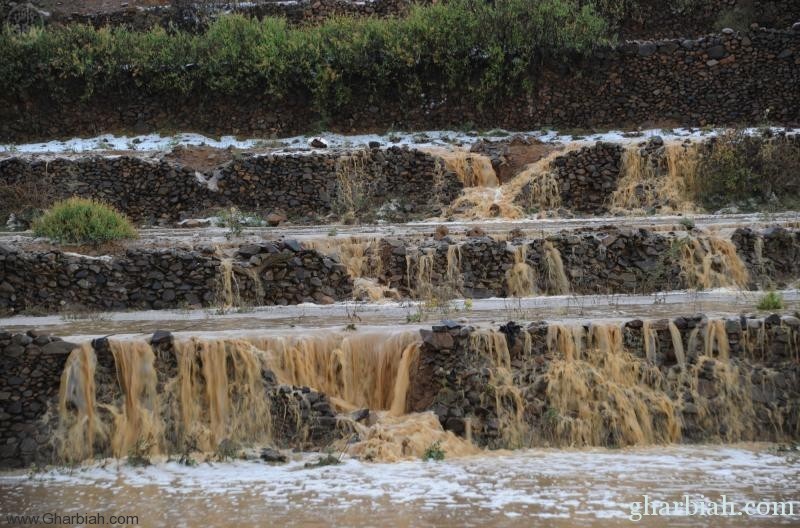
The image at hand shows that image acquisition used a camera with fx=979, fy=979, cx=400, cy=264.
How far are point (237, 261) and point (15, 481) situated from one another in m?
6.52

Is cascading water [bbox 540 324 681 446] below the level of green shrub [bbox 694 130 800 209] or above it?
below

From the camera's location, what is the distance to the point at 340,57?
26.3m

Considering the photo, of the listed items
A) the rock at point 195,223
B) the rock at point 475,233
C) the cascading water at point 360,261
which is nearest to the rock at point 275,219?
the rock at point 195,223

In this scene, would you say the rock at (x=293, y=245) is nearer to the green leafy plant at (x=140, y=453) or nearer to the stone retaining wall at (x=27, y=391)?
the stone retaining wall at (x=27, y=391)

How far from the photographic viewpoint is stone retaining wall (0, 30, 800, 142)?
25.3 m

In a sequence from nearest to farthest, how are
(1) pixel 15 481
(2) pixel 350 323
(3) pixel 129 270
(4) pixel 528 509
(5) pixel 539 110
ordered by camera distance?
(4) pixel 528 509 → (1) pixel 15 481 → (2) pixel 350 323 → (3) pixel 129 270 → (5) pixel 539 110

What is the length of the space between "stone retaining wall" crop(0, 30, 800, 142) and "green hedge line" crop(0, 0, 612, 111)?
33cm

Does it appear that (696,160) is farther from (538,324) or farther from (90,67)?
(90,67)

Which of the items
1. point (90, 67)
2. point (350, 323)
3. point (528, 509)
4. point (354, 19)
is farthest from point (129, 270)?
point (354, 19)

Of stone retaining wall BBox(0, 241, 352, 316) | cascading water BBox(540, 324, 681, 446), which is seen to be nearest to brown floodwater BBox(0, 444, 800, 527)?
cascading water BBox(540, 324, 681, 446)

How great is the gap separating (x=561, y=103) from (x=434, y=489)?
17.6 m

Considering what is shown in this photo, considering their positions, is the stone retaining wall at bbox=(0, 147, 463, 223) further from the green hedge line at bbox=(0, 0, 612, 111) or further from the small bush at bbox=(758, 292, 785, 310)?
the small bush at bbox=(758, 292, 785, 310)

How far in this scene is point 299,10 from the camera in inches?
1235

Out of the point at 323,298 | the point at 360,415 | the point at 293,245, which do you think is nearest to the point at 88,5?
the point at 293,245
